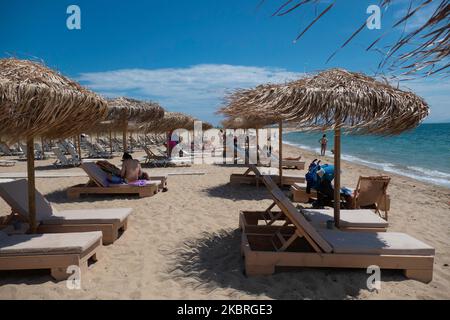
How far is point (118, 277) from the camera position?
313cm

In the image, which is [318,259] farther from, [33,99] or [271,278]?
[33,99]

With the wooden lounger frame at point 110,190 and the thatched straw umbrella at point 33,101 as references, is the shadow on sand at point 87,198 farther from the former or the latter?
the thatched straw umbrella at point 33,101

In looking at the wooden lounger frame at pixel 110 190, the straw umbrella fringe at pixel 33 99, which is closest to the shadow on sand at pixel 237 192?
the wooden lounger frame at pixel 110 190

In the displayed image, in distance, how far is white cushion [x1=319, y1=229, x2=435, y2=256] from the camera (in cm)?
306

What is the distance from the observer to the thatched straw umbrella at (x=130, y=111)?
31.2 ft

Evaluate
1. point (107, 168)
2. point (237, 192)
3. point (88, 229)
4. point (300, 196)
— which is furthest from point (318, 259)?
point (107, 168)

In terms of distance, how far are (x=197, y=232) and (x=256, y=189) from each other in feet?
10.7

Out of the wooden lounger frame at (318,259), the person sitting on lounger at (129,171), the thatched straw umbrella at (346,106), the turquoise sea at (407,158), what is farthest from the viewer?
the turquoise sea at (407,158)

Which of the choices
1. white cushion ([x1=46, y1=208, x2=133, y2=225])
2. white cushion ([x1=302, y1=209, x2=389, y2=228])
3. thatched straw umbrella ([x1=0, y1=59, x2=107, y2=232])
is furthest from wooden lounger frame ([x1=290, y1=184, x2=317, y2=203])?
thatched straw umbrella ([x1=0, y1=59, x2=107, y2=232])

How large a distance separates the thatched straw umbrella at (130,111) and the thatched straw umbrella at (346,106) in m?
6.64

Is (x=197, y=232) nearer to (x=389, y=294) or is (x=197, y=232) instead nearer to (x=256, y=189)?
(x=389, y=294)

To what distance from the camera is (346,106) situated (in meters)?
3.40

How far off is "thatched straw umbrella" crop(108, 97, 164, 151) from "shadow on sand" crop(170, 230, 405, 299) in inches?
253
